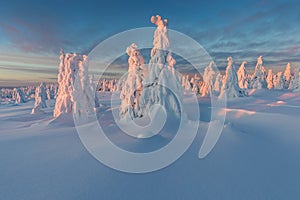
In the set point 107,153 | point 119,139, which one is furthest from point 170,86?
point 107,153

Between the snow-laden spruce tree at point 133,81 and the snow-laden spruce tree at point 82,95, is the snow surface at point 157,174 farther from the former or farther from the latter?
the snow-laden spruce tree at point 82,95

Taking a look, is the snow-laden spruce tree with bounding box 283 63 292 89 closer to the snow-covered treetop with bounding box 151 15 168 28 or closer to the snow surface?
the snow-covered treetop with bounding box 151 15 168 28

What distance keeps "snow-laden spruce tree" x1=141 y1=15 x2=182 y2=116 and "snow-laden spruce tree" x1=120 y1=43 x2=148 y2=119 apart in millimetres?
2926

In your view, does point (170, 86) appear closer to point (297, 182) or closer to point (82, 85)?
point (297, 182)

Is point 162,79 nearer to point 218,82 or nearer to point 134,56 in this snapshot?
point 134,56

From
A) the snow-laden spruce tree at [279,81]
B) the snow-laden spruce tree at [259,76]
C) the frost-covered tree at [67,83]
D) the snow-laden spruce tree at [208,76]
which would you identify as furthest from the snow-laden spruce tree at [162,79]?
the snow-laden spruce tree at [279,81]

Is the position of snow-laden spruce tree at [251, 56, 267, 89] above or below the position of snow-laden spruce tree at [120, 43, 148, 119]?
above

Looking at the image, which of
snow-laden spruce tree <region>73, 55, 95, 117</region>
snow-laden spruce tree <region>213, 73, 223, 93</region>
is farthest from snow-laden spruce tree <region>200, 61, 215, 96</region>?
snow-laden spruce tree <region>73, 55, 95, 117</region>

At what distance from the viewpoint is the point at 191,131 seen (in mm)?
9844

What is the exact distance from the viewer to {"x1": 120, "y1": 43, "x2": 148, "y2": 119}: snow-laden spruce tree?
1800 cm

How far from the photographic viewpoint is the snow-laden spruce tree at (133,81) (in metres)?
18.0

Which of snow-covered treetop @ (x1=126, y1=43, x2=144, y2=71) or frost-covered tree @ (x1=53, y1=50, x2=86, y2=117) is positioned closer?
snow-covered treetop @ (x1=126, y1=43, x2=144, y2=71)

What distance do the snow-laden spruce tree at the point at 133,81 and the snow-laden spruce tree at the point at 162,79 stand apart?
2926mm

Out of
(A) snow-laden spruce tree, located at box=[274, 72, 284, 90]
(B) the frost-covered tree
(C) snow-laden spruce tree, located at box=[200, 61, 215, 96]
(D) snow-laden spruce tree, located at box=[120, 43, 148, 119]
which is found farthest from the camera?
(A) snow-laden spruce tree, located at box=[274, 72, 284, 90]
